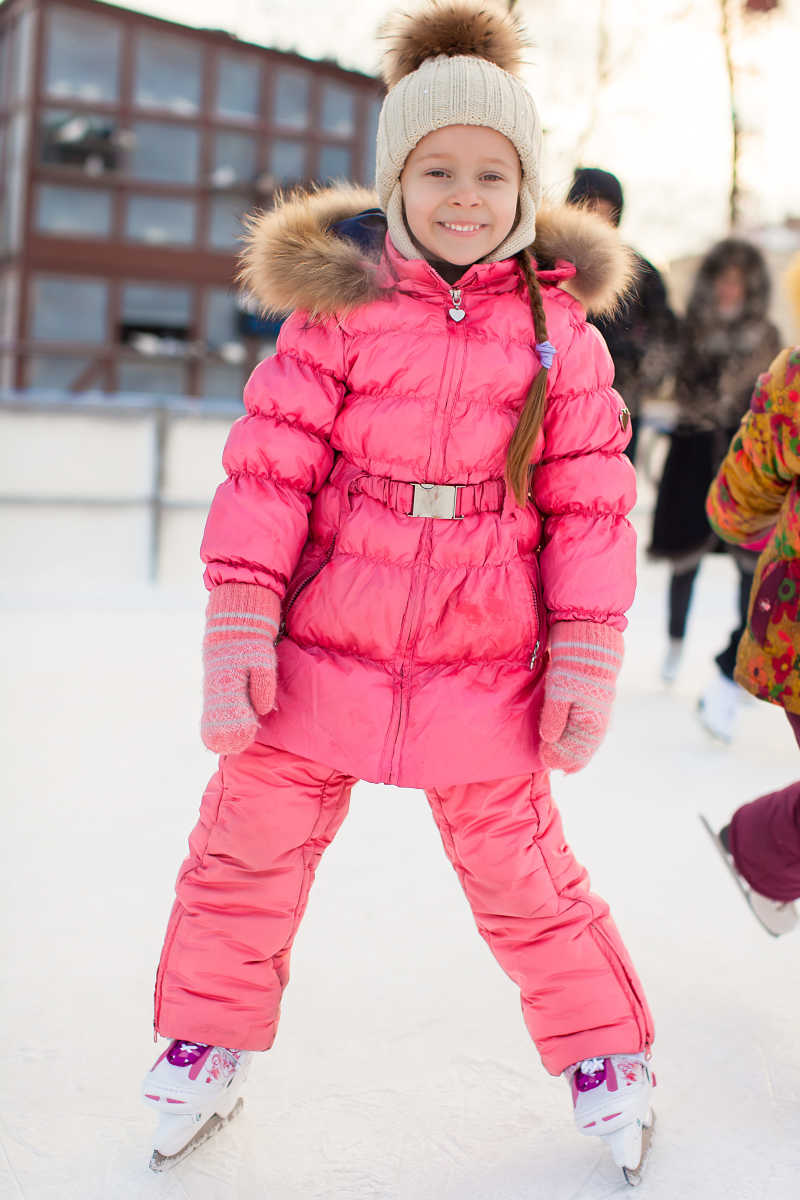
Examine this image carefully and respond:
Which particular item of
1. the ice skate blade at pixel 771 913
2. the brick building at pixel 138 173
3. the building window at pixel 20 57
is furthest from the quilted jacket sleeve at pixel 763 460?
the building window at pixel 20 57

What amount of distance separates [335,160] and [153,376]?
9.83 ft

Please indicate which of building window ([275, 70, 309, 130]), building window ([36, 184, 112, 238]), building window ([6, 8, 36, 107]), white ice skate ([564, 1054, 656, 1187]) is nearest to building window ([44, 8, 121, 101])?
building window ([6, 8, 36, 107])

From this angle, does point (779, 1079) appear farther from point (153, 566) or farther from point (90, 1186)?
point (153, 566)

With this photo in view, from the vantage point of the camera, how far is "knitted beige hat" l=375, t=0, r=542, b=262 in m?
1.41

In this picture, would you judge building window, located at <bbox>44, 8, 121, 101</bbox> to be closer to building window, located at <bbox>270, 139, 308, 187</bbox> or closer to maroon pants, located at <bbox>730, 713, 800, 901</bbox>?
building window, located at <bbox>270, 139, 308, 187</bbox>

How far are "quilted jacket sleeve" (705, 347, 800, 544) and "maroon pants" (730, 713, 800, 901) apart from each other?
301 mm

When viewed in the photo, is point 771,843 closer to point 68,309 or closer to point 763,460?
point 763,460

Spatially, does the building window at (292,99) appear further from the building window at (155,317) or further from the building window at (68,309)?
the building window at (68,309)

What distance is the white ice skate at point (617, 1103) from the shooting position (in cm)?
133

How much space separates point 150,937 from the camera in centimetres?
192

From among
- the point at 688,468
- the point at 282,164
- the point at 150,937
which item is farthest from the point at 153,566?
the point at 282,164

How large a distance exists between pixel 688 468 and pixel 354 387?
279cm

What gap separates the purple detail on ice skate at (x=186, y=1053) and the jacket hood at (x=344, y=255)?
2.77ft

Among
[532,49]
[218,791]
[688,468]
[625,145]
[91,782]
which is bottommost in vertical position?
[91,782]
